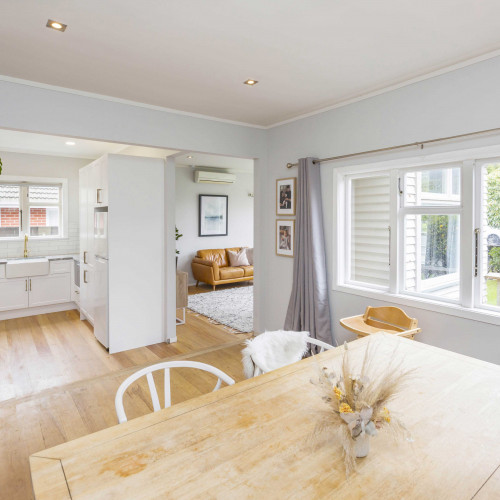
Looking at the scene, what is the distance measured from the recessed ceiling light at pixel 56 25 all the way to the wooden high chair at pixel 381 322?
2.78m

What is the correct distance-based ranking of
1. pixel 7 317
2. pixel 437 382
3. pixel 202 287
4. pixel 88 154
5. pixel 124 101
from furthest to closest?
pixel 202 287, pixel 88 154, pixel 7 317, pixel 124 101, pixel 437 382

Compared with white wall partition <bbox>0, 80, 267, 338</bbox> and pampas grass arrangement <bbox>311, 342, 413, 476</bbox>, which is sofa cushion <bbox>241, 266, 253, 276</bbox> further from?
pampas grass arrangement <bbox>311, 342, 413, 476</bbox>

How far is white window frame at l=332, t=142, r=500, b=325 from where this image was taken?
2.68 metres

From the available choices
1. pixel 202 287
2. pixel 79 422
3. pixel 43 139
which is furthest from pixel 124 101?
pixel 202 287

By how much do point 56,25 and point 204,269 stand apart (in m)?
5.72

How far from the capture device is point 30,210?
19.7 feet

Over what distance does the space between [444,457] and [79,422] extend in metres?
2.46

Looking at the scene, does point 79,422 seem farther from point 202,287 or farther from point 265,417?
point 202,287

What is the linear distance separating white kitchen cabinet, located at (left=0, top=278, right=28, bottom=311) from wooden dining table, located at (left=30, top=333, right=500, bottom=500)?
4922 millimetres

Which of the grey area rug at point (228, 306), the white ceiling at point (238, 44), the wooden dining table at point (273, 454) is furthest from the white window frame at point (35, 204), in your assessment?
the wooden dining table at point (273, 454)

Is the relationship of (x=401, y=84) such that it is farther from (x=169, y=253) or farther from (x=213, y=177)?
(x=213, y=177)

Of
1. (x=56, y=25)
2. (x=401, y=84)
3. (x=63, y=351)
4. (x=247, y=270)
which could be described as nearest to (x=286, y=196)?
(x=401, y=84)

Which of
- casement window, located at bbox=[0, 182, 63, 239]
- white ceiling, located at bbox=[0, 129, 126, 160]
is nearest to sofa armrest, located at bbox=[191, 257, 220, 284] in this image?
casement window, located at bbox=[0, 182, 63, 239]

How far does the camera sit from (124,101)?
3373 millimetres
